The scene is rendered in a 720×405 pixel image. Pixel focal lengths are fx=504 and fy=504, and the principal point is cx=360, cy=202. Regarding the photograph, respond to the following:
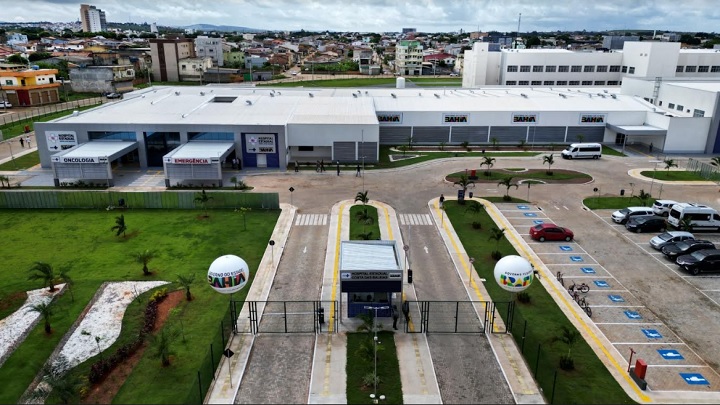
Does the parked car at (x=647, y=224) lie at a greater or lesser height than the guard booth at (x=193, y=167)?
lesser

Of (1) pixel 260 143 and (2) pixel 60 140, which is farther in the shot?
(1) pixel 260 143

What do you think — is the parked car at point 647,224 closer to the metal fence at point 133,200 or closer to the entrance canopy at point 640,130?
the entrance canopy at point 640,130

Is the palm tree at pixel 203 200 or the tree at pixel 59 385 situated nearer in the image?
the tree at pixel 59 385

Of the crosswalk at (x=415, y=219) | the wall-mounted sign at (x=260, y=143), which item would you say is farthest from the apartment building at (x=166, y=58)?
the crosswalk at (x=415, y=219)

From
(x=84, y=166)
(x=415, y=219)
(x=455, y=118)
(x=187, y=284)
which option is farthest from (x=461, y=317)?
(x=455, y=118)

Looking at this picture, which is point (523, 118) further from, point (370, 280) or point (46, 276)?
point (46, 276)

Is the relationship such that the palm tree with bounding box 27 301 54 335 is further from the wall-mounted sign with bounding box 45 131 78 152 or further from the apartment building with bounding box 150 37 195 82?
the apartment building with bounding box 150 37 195 82

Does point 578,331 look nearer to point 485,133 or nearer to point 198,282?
point 198,282
